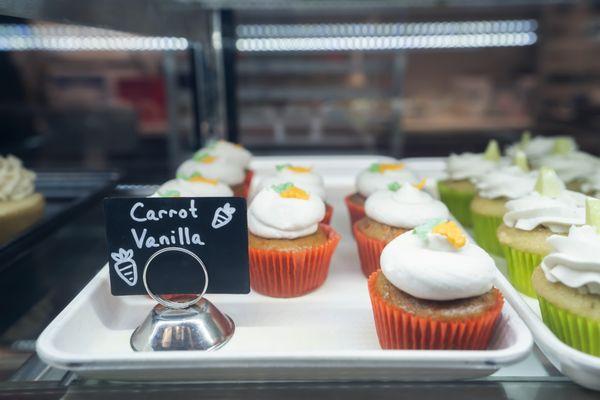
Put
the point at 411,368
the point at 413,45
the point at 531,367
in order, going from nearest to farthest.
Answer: the point at 411,368 → the point at 531,367 → the point at 413,45

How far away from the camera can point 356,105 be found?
4.26 metres

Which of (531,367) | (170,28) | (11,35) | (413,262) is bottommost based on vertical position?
(531,367)

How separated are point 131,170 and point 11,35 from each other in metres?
1.67

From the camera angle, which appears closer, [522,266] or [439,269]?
[439,269]

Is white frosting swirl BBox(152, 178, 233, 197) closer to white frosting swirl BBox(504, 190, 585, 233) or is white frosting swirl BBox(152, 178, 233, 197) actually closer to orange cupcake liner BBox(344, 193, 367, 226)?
orange cupcake liner BBox(344, 193, 367, 226)

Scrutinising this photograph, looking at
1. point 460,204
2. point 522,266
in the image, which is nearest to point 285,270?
point 522,266

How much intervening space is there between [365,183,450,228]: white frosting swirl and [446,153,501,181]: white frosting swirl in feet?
1.88

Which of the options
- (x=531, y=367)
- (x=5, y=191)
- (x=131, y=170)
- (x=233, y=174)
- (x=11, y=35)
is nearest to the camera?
(x=531, y=367)

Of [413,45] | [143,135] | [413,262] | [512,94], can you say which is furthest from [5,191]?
[512,94]

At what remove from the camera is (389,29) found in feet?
12.7

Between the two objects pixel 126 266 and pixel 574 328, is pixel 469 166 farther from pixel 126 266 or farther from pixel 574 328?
pixel 126 266

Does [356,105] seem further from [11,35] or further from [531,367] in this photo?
[531,367]

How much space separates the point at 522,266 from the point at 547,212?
7.4 inches

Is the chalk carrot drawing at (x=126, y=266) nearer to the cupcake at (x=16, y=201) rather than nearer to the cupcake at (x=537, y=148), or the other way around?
the cupcake at (x=16, y=201)
